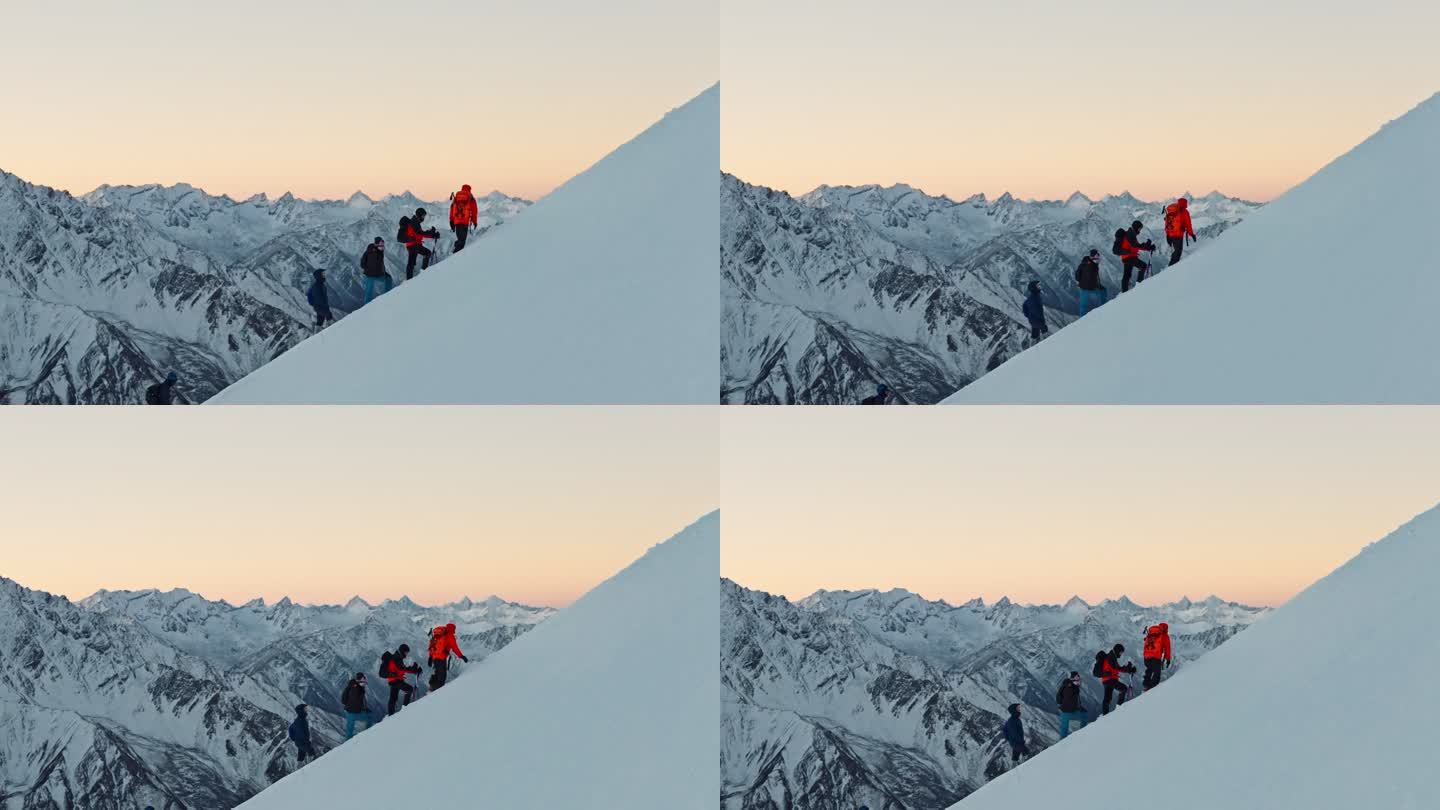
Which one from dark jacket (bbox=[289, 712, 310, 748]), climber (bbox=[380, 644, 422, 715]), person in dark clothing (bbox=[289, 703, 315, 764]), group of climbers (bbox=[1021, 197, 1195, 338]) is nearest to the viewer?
climber (bbox=[380, 644, 422, 715])

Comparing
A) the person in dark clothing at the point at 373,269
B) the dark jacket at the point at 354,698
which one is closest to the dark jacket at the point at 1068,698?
the dark jacket at the point at 354,698

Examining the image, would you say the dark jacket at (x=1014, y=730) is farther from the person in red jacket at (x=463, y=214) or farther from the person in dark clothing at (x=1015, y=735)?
the person in red jacket at (x=463, y=214)

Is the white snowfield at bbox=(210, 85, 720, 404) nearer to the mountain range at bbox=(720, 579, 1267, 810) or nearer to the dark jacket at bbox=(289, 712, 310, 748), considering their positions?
the mountain range at bbox=(720, 579, 1267, 810)

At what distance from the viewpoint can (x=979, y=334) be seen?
26391 millimetres

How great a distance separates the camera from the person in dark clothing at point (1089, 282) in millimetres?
26125

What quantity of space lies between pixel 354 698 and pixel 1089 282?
13.4 meters

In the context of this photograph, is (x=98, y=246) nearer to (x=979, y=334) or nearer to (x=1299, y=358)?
(x=979, y=334)

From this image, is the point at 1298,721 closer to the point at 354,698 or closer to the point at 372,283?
the point at 354,698

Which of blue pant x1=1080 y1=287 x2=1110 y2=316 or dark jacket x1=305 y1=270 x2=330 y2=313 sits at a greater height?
dark jacket x1=305 y1=270 x2=330 y2=313

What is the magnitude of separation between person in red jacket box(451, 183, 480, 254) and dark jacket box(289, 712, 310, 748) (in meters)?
7.84

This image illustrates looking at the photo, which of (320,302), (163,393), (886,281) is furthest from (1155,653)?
(163,393)

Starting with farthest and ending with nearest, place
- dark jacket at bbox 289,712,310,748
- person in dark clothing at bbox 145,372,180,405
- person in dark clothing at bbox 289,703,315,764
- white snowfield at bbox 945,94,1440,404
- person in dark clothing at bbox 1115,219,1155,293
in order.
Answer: person in dark clothing at bbox 1115,219,1155,293 → person in dark clothing at bbox 145,372,180,405 → dark jacket at bbox 289,712,310,748 → person in dark clothing at bbox 289,703,315,764 → white snowfield at bbox 945,94,1440,404

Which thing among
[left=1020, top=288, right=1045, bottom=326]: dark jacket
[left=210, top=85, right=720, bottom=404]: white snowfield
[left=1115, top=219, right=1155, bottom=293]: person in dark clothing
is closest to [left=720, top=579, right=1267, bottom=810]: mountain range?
[left=210, top=85, right=720, bottom=404]: white snowfield

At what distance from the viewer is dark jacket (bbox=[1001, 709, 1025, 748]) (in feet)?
79.8
